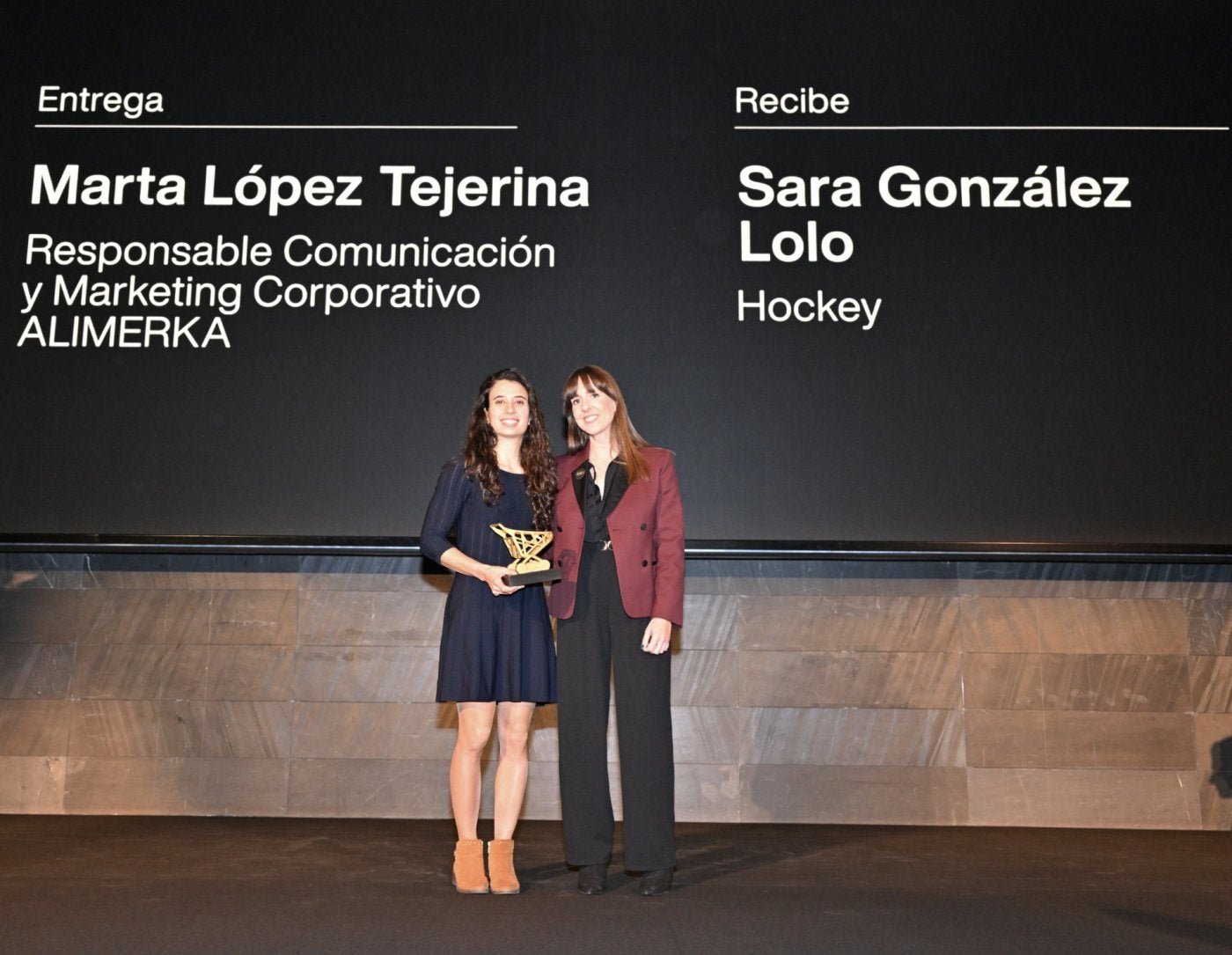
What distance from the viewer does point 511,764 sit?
289 centimetres

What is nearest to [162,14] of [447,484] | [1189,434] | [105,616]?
[105,616]

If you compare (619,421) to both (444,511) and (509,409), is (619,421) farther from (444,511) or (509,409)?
(444,511)

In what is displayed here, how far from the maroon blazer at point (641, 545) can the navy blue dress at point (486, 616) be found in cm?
9

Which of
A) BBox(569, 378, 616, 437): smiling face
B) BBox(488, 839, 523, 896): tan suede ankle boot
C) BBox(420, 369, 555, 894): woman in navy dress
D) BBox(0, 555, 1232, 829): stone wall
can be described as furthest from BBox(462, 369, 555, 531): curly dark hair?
BBox(0, 555, 1232, 829): stone wall

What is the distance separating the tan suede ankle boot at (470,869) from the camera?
2.75 meters

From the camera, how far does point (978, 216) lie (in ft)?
13.5

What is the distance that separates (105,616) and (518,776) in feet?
7.34

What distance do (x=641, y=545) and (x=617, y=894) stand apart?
90 centimetres

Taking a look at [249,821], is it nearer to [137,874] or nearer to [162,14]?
[137,874]

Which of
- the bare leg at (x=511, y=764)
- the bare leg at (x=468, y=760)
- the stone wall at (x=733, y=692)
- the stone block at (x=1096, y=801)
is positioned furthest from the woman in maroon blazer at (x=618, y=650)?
the stone block at (x=1096, y=801)

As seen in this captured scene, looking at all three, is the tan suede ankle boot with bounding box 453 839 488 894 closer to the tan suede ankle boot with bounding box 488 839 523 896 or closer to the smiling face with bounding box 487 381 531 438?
the tan suede ankle boot with bounding box 488 839 523 896

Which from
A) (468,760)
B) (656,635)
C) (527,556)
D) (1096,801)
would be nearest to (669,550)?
(656,635)

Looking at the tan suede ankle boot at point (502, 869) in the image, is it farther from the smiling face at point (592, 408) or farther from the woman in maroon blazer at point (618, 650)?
the smiling face at point (592, 408)

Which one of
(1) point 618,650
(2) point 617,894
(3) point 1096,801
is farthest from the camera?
(3) point 1096,801
